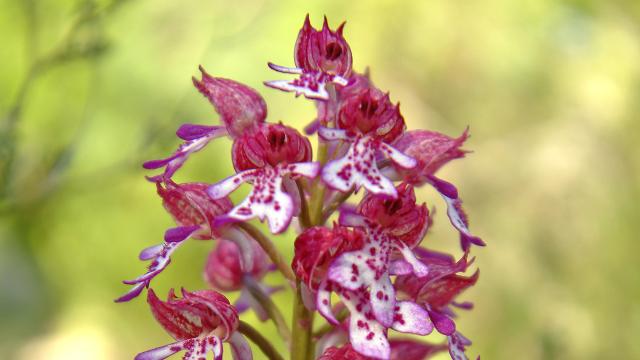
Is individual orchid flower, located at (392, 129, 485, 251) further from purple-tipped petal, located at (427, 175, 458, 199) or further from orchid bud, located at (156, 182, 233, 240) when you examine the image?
orchid bud, located at (156, 182, 233, 240)

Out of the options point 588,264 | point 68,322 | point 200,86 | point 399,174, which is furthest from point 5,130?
point 588,264

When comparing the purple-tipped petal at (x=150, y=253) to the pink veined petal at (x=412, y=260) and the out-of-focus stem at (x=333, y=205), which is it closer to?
the out-of-focus stem at (x=333, y=205)

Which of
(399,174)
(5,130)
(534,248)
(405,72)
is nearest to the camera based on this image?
(399,174)

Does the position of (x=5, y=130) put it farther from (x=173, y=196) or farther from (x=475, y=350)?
(x=475, y=350)

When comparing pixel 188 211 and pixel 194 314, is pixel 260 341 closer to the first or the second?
pixel 194 314

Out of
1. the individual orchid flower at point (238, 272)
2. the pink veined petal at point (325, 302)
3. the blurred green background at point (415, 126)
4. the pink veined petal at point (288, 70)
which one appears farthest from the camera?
the blurred green background at point (415, 126)

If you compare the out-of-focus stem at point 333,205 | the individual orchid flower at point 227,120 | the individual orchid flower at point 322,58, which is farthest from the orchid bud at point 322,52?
the out-of-focus stem at point 333,205
